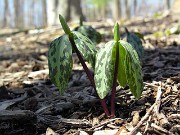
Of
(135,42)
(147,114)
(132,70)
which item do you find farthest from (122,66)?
(135,42)

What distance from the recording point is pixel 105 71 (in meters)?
1.05

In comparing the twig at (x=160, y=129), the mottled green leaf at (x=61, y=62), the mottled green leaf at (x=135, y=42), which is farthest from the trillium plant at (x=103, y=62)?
the mottled green leaf at (x=135, y=42)

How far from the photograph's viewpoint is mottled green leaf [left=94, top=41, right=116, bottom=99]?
104cm

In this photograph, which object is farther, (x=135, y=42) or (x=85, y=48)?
(x=135, y=42)

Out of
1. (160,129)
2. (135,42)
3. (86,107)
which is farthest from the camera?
(135,42)

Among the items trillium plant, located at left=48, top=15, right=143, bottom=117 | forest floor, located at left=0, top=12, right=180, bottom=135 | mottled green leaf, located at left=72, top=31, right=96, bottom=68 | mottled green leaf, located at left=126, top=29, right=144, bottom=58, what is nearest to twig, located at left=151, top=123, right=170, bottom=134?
forest floor, located at left=0, top=12, right=180, bottom=135

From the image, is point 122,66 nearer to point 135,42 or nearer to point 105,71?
point 105,71

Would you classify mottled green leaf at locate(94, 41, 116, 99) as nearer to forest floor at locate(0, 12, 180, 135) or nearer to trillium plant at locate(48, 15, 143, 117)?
trillium plant at locate(48, 15, 143, 117)

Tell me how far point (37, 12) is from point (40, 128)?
35.3 m

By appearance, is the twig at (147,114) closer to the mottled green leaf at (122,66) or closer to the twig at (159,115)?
the twig at (159,115)

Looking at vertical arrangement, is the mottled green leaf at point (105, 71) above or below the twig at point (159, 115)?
above

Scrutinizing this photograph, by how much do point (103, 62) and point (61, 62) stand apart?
0.49 ft

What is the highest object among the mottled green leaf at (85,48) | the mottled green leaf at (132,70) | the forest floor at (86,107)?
the mottled green leaf at (85,48)

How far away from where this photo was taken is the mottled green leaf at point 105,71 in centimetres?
104
